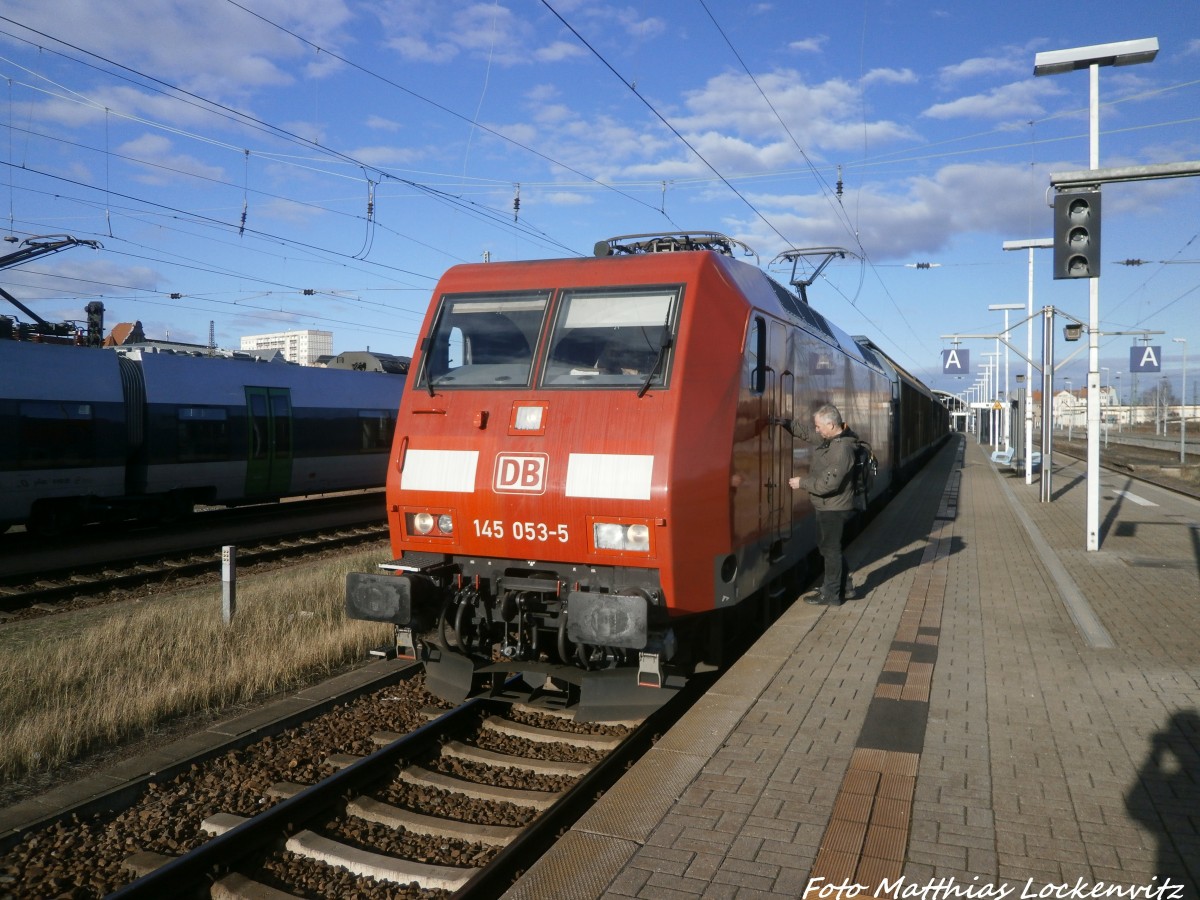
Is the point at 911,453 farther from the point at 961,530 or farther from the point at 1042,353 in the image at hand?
the point at 961,530

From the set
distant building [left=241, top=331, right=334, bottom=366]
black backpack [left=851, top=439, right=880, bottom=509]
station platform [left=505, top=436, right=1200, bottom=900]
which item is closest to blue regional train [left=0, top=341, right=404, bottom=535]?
station platform [left=505, top=436, right=1200, bottom=900]

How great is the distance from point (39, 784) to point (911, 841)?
483cm

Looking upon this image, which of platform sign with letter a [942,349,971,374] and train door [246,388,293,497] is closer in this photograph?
train door [246,388,293,497]

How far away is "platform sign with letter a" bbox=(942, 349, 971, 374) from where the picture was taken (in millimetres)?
40000

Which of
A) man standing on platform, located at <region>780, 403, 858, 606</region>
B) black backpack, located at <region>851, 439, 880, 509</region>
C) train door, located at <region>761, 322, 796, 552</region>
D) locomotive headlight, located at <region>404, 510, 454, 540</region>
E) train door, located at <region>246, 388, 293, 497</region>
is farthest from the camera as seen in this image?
train door, located at <region>246, 388, 293, 497</region>

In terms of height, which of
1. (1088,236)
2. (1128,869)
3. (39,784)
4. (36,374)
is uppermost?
(1088,236)

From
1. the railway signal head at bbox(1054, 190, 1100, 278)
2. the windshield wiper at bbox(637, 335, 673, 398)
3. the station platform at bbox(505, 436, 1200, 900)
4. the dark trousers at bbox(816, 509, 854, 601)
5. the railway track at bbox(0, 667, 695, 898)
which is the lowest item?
the railway track at bbox(0, 667, 695, 898)

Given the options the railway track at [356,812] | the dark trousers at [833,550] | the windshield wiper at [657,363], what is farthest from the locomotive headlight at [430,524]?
the dark trousers at [833,550]

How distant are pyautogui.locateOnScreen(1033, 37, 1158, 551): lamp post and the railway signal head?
1967 millimetres

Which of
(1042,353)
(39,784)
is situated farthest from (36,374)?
(1042,353)

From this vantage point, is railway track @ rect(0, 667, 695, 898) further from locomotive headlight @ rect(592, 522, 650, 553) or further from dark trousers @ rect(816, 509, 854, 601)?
dark trousers @ rect(816, 509, 854, 601)

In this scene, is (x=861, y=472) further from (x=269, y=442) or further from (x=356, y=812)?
(x=269, y=442)

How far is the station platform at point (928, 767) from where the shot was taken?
3584mm

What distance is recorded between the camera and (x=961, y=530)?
14.6 meters
